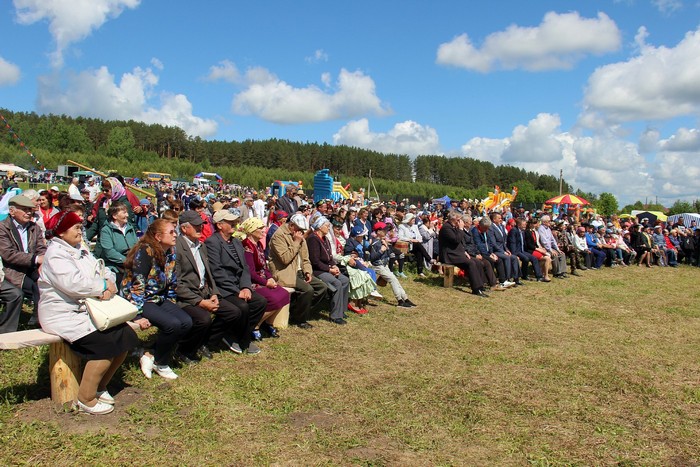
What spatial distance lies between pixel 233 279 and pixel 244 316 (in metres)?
0.45

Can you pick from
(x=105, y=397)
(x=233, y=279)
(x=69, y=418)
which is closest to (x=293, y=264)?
(x=233, y=279)

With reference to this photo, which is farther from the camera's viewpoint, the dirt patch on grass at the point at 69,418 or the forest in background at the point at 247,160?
the forest in background at the point at 247,160

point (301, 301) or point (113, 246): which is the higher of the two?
point (113, 246)

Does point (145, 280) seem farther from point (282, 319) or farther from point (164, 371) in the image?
point (282, 319)

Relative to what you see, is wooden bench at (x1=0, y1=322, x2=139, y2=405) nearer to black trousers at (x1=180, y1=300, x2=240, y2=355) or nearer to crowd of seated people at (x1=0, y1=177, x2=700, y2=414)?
crowd of seated people at (x1=0, y1=177, x2=700, y2=414)

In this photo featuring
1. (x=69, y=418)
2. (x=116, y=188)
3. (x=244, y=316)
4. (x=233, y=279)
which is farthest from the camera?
(x=116, y=188)

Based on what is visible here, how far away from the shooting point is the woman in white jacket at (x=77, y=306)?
358 centimetres

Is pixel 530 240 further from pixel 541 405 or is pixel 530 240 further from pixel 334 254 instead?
pixel 541 405

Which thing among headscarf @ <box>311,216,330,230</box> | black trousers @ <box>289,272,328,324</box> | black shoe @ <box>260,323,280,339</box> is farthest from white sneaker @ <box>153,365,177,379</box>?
headscarf @ <box>311,216,330,230</box>

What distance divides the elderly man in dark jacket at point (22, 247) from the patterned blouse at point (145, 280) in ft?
4.81

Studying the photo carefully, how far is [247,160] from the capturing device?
111812 millimetres

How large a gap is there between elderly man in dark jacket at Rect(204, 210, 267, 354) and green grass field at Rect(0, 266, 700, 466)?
0.29 metres

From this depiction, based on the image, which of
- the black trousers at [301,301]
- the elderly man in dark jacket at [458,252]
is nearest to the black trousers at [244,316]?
the black trousers at [301,301]

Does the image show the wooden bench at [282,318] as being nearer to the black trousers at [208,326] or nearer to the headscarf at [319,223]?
the black trousers at [208,326]
